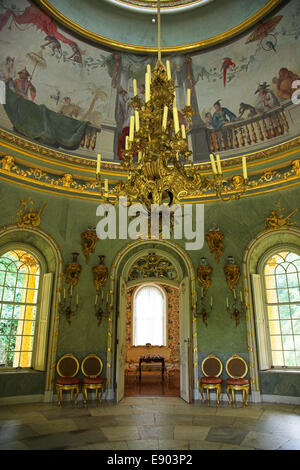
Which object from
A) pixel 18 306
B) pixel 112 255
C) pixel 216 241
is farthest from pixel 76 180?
pixel 216 241

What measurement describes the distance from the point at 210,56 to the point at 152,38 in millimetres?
1786

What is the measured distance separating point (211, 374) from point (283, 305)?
272 centimetres

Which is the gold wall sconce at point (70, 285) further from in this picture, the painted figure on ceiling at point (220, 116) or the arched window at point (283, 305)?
the painted figure on ceiling at point (220, 116)

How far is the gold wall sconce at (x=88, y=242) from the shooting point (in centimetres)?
888

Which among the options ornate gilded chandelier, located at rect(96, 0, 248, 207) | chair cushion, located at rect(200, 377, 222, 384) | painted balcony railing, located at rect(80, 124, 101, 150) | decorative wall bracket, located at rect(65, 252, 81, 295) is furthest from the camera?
painted balcony railing, located at rect(80, 124, 101, 150)

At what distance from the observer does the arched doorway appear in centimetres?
827

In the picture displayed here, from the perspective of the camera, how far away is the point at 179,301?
9070 mm

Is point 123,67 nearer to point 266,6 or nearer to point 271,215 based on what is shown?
point 266,6

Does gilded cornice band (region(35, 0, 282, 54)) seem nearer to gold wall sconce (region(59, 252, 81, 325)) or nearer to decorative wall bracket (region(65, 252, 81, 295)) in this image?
gold wall sconce (region(59, 252, 81, 325))

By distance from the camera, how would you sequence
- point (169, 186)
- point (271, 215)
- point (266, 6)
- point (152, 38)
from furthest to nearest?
point (152, 38) → point (271, 215) → point (266, 6) → point (169, 186)

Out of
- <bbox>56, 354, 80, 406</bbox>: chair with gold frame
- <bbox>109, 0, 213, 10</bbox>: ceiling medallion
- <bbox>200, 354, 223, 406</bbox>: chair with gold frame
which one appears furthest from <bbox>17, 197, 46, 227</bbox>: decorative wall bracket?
<bbox>109, 0, 213, 10</bbox>: ceiling medallion

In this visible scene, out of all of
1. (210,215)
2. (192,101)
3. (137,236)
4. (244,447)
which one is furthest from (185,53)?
(244,447)

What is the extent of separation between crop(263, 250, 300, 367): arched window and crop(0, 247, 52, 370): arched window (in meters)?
6.12

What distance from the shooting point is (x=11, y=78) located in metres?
8.15
